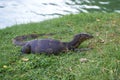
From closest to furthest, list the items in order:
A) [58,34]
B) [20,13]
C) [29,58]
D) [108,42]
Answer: [29,58]
[108,42]
[58,34]
[20,13]

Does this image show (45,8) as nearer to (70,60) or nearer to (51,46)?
(51,46)

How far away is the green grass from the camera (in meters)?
4.90

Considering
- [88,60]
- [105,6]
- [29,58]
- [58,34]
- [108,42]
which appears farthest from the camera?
[105,6]

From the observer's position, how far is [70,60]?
232 inches

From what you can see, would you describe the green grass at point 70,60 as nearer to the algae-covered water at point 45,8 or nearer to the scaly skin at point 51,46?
the scaly skin at point 51,46

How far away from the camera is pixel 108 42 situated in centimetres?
667

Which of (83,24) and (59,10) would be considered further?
(59,10)

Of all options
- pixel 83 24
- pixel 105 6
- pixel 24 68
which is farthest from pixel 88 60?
pixel 105 6

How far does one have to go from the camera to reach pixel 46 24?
970 cm

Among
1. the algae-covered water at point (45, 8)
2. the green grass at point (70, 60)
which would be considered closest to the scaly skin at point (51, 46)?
the green grass at point (70, 60)

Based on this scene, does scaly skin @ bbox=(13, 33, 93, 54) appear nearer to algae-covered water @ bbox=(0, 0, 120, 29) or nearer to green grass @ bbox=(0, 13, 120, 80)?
green grass @ bbox=(0, 13, 120, 80)

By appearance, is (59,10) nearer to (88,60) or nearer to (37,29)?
(37,29)

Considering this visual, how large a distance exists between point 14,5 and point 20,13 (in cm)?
135

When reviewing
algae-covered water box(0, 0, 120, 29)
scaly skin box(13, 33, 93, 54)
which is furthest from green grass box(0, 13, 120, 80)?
algae-covered water box(0, 0, 120, 29)
